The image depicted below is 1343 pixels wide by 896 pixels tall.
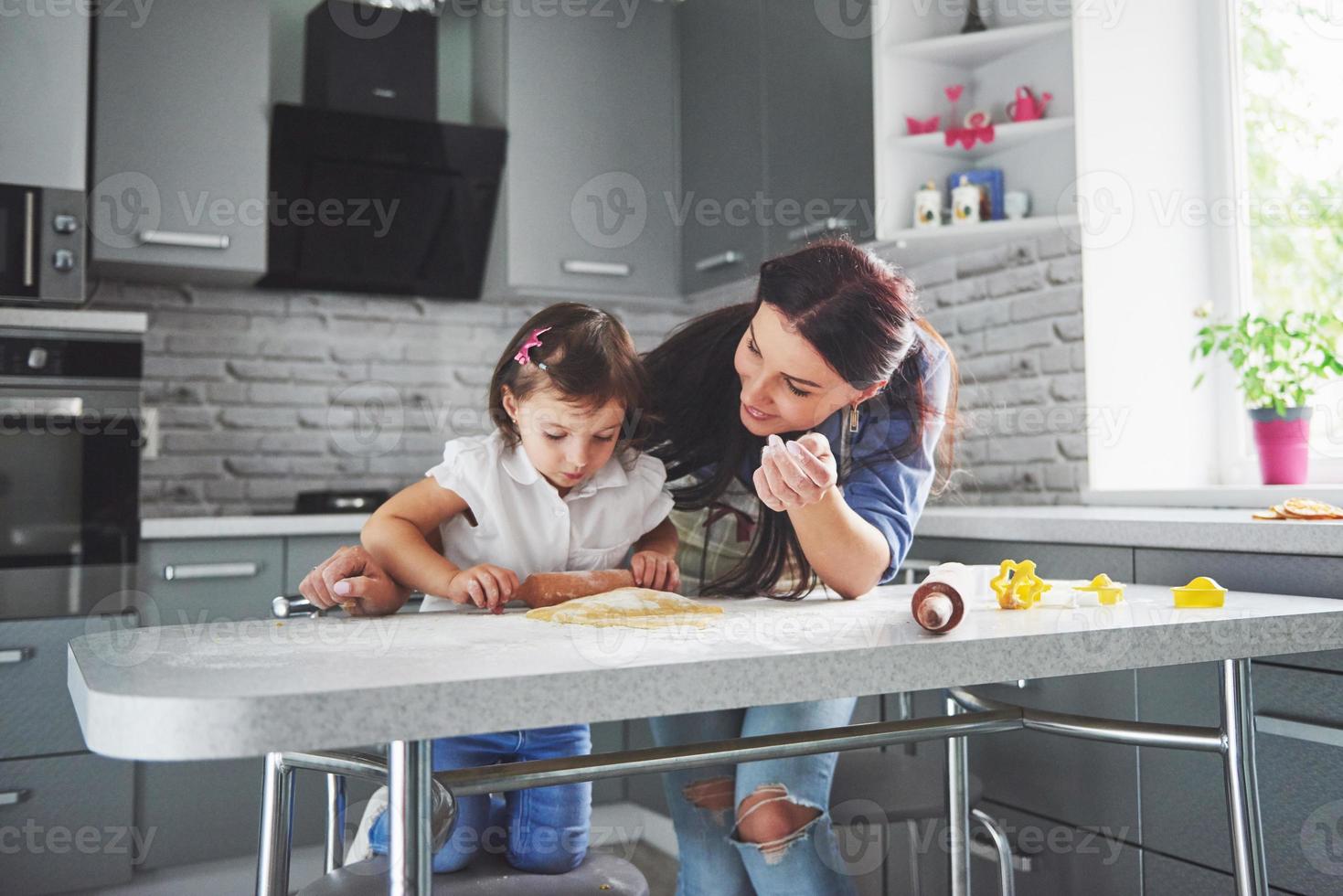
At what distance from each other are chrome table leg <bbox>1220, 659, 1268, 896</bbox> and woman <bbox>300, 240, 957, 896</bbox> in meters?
0.38

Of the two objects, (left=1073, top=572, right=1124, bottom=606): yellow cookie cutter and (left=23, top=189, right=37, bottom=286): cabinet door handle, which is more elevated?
(left=23, top=189, right=37, bottom=286): cabinet door handle

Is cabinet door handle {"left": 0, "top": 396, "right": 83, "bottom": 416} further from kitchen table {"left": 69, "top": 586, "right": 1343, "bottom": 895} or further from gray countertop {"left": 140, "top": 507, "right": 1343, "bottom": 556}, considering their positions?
kitchen table {"left": 69, "top": 586, "right": 1343, "bottom": 895}

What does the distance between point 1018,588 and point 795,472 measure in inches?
11.6

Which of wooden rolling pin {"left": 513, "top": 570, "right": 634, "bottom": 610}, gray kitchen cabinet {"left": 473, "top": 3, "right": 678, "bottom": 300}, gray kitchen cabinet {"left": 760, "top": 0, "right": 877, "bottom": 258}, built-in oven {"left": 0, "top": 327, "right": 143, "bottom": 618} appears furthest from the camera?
gray kitchen cabinet {"left": 473, "top": 3, "right": 678, "bottom": 300}

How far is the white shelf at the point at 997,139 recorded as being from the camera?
241 cm

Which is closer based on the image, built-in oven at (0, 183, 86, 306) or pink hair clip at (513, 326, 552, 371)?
pink hair clip at (513, 326, 552, 371)

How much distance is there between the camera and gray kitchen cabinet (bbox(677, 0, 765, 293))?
312 centimetres

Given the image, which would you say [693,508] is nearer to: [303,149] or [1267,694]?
[1267,694]

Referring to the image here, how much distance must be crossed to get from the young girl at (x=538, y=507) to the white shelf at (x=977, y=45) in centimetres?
153

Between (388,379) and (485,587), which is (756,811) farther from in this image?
(388,379)

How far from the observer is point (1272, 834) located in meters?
1.53

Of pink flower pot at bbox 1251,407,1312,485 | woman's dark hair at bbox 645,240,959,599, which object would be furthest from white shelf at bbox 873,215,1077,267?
woman's dark hair at bbox 645,240,959,599

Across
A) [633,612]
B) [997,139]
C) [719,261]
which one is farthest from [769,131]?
[633,612]

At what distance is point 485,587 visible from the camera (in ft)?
3.90
